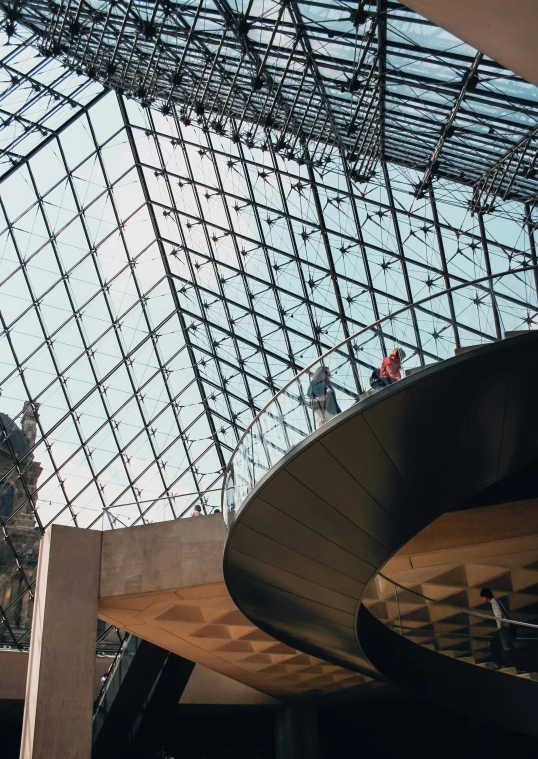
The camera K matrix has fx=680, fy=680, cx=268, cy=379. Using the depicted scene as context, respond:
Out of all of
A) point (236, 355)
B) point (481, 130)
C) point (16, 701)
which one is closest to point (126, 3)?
point (481, 130)

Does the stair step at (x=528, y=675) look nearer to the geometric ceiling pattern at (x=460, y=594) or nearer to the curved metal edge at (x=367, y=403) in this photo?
the geometric ceiling pattern at (x=460, y=594)

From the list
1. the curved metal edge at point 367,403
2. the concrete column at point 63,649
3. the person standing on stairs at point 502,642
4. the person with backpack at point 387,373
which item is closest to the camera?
the curved metal edge at point 367,403

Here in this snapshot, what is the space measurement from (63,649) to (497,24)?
1440 centimetres

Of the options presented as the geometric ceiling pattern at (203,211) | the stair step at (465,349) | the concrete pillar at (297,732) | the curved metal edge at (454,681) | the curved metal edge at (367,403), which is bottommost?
the concrete pillar at (297,732)

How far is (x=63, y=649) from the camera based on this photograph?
1441cm

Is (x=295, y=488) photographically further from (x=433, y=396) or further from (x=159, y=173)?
(x=159, y=173)

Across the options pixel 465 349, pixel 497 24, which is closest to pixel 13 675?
pixel 465 349

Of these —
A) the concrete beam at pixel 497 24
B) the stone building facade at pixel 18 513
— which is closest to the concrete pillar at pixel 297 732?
the stone building facade at pixel 18 513

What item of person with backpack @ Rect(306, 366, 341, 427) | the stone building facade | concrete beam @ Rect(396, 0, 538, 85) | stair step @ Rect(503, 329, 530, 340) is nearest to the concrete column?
person with backpack @ Rect(306, 366, 341, 427)

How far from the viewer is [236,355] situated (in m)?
36.6

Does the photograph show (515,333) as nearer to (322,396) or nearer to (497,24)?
(322,396)

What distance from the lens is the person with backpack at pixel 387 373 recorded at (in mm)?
9938

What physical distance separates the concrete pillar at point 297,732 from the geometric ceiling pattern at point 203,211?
9.92 m

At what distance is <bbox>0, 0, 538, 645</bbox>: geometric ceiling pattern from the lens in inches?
907
